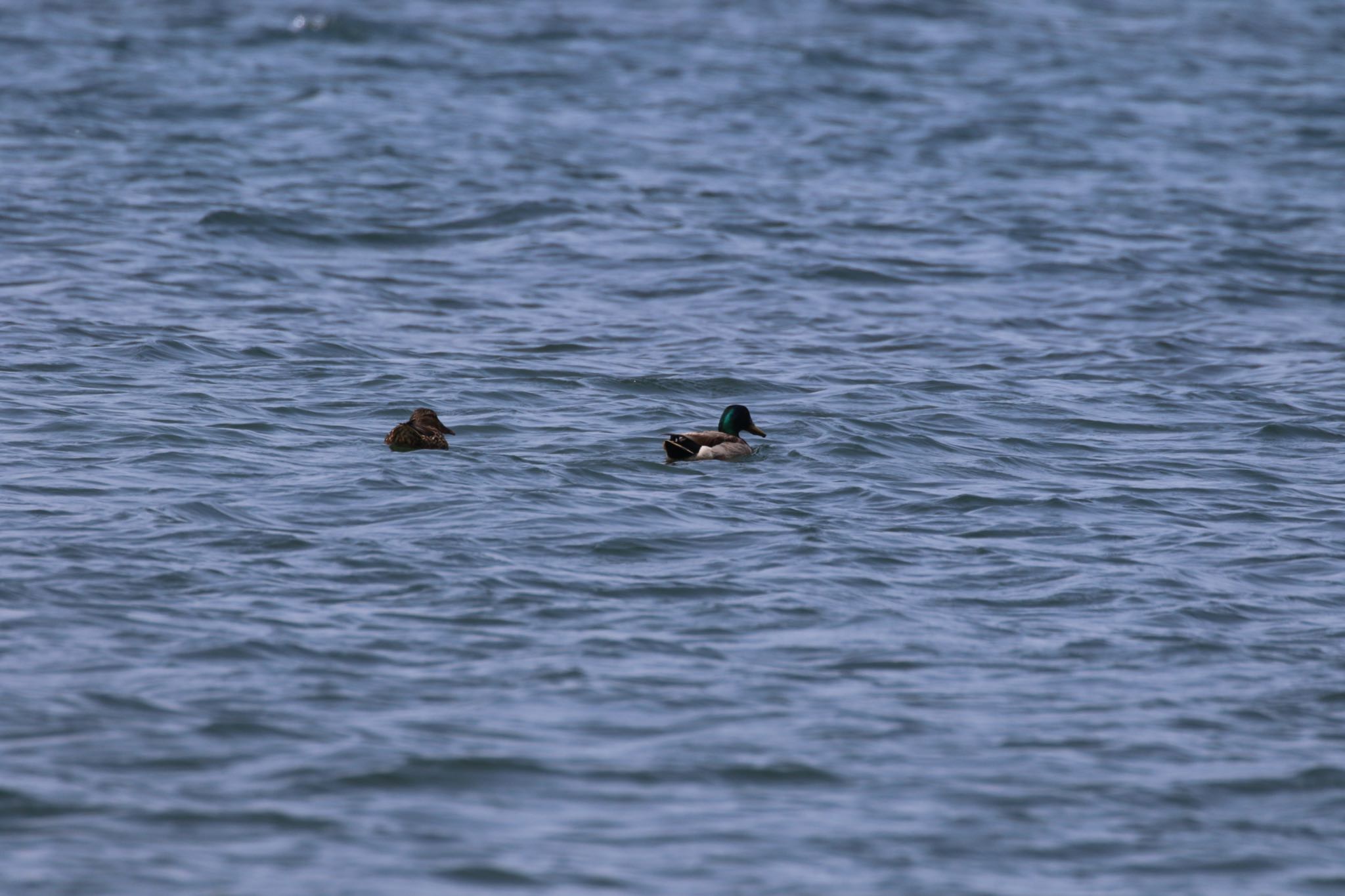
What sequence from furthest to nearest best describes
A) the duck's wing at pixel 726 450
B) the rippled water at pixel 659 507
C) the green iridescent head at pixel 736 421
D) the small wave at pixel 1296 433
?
the small wave at pixel 1296 433 < the green iridescent head at pixel 736 421 < the duck's wing at pixel 726 450 < the rippled water at pixel 659 507

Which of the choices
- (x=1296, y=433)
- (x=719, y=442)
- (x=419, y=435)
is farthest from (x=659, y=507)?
(x=1296, y=433)

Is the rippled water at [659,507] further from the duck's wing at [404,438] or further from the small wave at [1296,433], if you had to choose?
the duck's wing at [404,438]

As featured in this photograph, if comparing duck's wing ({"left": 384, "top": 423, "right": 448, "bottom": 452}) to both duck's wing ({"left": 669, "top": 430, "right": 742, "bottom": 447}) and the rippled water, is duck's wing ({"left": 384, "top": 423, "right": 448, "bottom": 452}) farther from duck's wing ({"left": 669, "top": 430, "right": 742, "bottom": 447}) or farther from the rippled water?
duck's wing ({"left": 669, "top": 430, "right": 742, "bottom": 447})

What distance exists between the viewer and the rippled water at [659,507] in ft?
25.3

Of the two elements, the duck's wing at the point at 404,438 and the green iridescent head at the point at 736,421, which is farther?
the green iridescent head at the point at 736,421

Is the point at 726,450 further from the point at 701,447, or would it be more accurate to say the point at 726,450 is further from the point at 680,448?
the point at 680,448

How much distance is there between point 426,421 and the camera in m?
13.2

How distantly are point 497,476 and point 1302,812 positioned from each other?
634cm

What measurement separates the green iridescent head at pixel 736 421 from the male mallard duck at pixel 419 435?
2134mm

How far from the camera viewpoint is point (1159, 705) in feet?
29.6

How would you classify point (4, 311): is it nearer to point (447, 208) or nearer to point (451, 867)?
point (447, 208)

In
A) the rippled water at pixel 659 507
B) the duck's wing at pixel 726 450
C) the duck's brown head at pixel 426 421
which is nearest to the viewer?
the rippled water at pixel 659 507

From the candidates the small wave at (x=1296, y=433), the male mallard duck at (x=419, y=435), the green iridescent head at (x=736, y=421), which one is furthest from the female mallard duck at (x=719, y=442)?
the small wave at (x=1296, y=433)

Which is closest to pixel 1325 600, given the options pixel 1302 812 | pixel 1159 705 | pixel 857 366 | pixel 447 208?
pixel 1159 705
